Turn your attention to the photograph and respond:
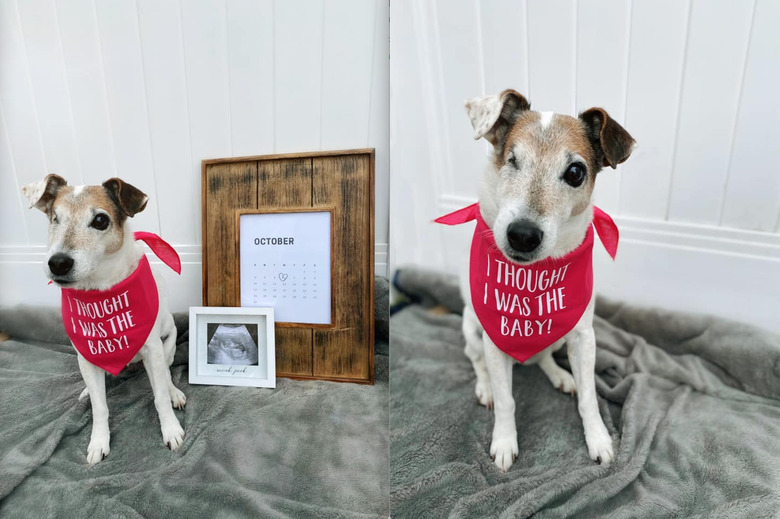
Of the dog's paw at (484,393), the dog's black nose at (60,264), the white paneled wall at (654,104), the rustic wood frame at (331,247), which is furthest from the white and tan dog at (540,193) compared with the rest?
the dog's black nose at (60,264)

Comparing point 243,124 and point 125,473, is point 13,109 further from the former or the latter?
point 125,473

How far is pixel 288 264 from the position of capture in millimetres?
956

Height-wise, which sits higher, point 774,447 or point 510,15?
point 510,15

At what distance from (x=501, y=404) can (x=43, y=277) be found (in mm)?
1148

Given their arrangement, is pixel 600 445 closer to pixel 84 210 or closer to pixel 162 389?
pixel 162 389

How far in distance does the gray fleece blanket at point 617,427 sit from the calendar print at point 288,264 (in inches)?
15.7

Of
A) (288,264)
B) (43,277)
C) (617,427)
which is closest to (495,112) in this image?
(288,264)

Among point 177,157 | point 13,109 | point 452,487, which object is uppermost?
point 13,109

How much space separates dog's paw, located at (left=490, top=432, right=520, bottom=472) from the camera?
1059 mm

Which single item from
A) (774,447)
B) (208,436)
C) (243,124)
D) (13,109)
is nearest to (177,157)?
(243,124)

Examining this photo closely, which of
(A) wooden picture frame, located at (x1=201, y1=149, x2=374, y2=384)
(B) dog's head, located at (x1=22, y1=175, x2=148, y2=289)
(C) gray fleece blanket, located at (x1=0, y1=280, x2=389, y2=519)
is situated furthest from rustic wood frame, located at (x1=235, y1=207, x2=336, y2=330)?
(B) dog's head, located at (x1=22, y1=175, x2=148, y2=289)

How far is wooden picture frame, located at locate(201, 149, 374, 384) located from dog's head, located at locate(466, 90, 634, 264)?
0.29 meters

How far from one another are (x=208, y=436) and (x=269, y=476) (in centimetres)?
16

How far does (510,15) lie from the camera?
1.23 m
